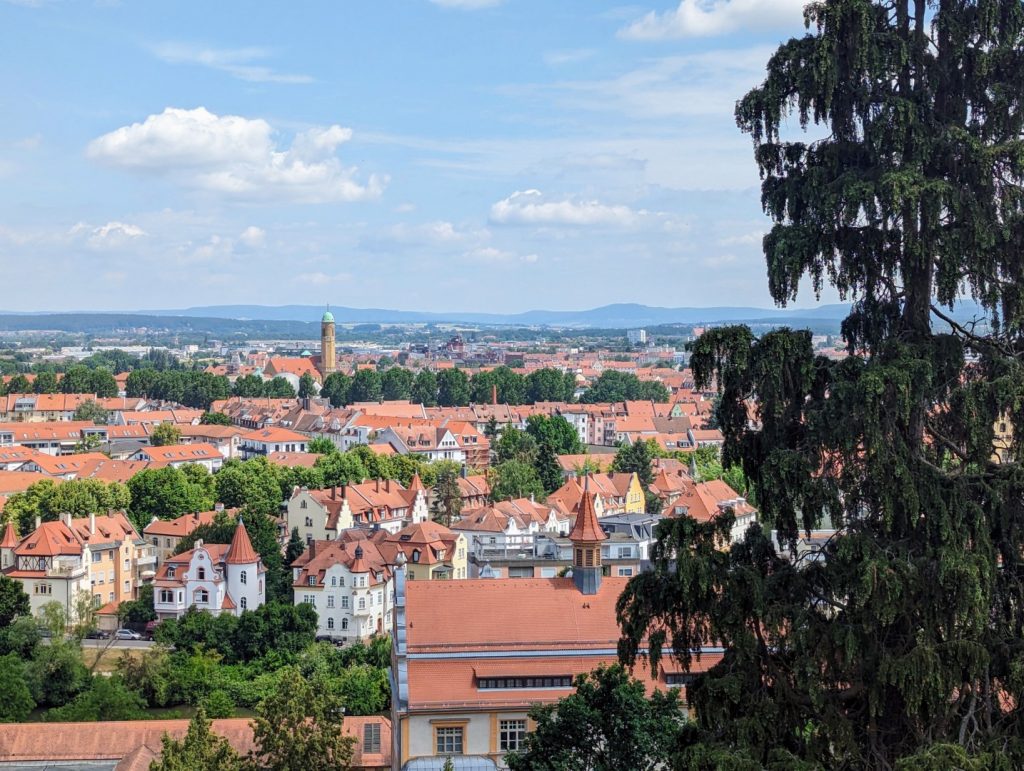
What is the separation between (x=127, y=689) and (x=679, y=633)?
1479 inches

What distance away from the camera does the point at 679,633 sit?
674 inches

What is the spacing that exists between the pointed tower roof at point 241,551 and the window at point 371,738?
23.8 metres

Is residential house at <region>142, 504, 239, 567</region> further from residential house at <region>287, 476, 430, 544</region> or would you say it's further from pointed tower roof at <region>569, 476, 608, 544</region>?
pointed tower roof at <region>569, 476, 608, 544</region>

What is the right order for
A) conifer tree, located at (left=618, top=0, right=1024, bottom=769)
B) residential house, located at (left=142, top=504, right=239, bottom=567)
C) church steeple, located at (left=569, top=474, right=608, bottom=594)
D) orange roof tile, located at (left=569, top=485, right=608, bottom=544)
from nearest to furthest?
conifer tree, located at (left=618, top=0, right=1024, bottom=769) < church steeple, located at (left=569, top=474, right=608, bottom=594) < orange roof tile, located at (left=569, top=485, right=608, bottom=544) < residential house, located at (left=142, top=504, right=239, bottom=567)

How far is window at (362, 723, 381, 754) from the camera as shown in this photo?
3978cm

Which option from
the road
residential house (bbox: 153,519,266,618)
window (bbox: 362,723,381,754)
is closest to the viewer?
window (bbox: 362,723,381,754)

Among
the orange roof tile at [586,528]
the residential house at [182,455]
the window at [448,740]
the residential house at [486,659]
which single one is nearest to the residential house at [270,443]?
the residential house at [182,455]

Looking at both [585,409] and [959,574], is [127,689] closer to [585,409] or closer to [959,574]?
[959,574]

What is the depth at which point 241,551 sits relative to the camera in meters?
63.1

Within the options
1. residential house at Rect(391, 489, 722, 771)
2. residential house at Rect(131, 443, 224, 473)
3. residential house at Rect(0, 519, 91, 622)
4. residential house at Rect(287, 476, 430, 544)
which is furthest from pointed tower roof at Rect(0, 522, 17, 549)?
residential house at Rect(391, 489, 722, 771)

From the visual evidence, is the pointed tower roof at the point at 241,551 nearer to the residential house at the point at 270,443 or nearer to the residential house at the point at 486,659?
the residential house at the point at 486,659

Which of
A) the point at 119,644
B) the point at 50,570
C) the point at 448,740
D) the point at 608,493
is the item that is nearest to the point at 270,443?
the point at 608,493

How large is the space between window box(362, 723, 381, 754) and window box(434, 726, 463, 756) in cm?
912

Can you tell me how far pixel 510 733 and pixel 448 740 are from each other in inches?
59.0
